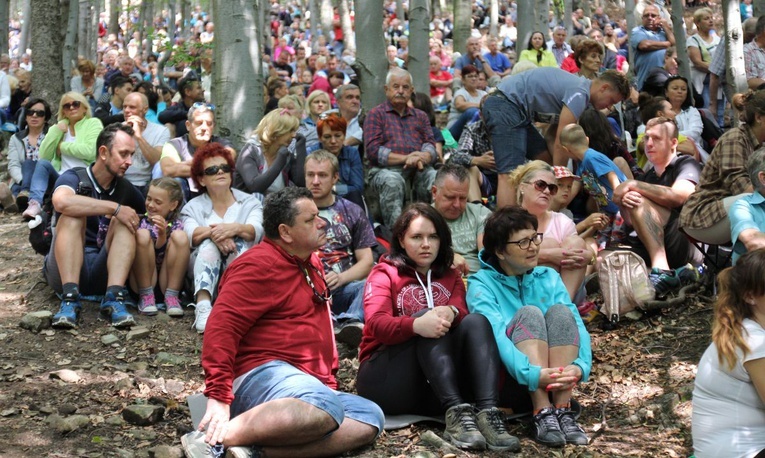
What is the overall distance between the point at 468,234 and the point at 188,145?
293 cm

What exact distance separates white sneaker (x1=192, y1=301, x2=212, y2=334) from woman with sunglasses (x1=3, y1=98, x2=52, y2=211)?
15.6 ft

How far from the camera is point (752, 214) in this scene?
5539 mm

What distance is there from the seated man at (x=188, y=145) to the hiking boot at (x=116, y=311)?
1553mm

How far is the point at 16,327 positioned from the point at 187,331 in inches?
48.3

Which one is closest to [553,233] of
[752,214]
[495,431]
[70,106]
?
[752,214]

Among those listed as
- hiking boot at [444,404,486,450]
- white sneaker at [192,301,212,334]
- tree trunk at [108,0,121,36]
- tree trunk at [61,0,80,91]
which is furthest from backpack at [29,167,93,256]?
tree trunk at [108,0,121,36]

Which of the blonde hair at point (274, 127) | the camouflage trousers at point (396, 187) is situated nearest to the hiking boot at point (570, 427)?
the camouflage trousers at point (396, 187)

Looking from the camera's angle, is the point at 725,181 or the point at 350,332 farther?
the point at 350,332

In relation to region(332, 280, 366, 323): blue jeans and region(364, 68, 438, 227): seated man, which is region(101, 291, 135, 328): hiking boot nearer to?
region(332, 280, 366, 323): blue jeans

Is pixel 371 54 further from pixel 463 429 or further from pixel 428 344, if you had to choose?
pixel 463 429

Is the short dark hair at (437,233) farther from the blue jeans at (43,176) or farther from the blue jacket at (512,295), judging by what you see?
the blue jeans at (43,176)

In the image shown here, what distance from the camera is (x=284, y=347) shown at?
189 inches

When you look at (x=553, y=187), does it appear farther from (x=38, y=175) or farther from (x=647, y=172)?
(x=38, y=175)

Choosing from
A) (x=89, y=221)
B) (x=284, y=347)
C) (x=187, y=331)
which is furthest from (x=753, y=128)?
(x=89, y=221)
